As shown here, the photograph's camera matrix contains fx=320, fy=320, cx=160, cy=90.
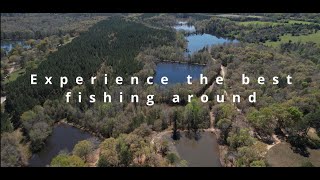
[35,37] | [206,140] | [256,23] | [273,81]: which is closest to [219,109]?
[206,140]

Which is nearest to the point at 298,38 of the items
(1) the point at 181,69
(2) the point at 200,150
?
(1) the point at 181,69

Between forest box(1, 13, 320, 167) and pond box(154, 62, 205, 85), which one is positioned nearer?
forest box(1, 13, 320, 167)

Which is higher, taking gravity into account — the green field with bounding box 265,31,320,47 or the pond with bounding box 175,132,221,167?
the green field with bounding box 265,31,320,47

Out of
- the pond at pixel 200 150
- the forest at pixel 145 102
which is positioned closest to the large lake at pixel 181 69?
the forest at pixel 145 102

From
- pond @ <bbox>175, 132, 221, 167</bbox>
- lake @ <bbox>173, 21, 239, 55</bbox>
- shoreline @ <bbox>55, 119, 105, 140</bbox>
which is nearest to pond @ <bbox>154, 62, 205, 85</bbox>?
lake @ <bbox>173, 21, 239, 55</bbox>

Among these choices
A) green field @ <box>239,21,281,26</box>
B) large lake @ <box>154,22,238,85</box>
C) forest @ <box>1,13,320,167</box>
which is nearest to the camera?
forest @ <box>1,13,320,167</box>

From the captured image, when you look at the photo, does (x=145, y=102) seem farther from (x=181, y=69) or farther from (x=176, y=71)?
(x=181, y=69)

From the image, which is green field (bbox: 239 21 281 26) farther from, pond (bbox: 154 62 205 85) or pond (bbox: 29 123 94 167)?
pond (bbox: 29 123 94 167)
